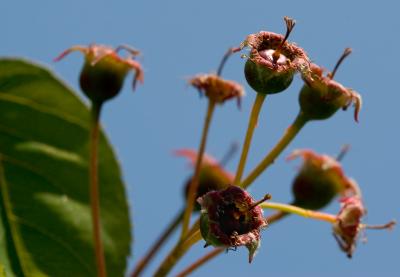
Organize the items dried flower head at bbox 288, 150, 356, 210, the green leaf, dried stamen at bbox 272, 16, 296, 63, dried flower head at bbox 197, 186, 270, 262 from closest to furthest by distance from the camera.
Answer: dried flower head at bbox 197, 186, 270, 262 → dried stamen at bbox 272, 16, 296, 63 → the green leaf → dried flower head at bbox 288, 150, 356, 210

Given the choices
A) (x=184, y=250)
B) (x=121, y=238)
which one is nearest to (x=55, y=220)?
(x=121, y=238)

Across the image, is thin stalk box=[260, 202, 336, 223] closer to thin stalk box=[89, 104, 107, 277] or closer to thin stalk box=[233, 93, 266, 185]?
thin stalk box=[233, 93, 266, 185]

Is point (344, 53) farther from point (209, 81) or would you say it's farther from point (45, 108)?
point (45, 108)

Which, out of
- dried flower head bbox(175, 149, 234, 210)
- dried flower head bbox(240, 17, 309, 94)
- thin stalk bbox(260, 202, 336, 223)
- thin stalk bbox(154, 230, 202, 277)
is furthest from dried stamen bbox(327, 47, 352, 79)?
dried flower head bbox(175, 149, 234, 210)

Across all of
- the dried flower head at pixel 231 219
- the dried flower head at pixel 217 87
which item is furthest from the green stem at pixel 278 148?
the dried flower head at pixel 217 87

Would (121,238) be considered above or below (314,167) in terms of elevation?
below

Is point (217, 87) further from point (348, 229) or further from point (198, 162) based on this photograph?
point (348, 229)
